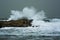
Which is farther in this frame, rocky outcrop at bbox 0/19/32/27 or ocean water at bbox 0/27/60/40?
rocky outcrop at bbox 0/19/32/27

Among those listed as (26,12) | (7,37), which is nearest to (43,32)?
(7,37)

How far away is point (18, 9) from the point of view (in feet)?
5.27

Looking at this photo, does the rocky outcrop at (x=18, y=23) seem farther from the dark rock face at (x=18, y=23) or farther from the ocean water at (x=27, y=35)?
the ocean water at (x=27, y=35)

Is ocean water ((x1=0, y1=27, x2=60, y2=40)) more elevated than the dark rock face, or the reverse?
the dark rock face

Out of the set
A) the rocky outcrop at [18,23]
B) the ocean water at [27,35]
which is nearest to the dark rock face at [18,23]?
the rocky outcrop at [18,23]

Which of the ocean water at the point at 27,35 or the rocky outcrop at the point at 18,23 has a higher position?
the rocky outcrop at the point at 18,23

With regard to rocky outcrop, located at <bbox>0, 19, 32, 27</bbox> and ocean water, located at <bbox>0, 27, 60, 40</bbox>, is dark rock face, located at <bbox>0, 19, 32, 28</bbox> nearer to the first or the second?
rocky outcrop, located at <bbox>0, 19, 32, 27</bbox>

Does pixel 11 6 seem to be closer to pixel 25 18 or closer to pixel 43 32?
pixel 25 18

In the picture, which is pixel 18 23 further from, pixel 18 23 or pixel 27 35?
pixel 27 35

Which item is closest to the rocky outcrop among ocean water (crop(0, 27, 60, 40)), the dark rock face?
the dark rock face

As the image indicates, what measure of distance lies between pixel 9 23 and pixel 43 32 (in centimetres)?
33

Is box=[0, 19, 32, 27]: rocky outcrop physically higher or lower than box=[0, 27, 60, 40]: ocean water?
higher

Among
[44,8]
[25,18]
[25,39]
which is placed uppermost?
[44,8]

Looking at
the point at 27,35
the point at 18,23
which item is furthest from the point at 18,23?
the point at 27,35
